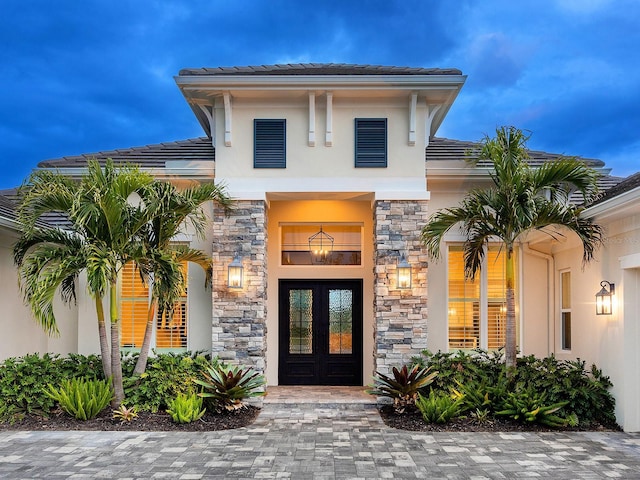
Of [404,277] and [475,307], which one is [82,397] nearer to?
[404,277]

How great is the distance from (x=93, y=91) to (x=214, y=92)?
101840 mm

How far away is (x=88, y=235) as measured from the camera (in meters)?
7.44

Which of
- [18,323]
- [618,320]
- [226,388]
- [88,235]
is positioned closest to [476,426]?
[618,320]

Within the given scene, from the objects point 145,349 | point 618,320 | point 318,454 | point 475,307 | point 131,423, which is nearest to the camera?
point 318,454

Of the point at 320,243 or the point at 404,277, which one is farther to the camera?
the point at 320,243

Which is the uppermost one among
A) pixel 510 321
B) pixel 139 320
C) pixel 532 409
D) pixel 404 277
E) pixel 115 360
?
pixel 404 277

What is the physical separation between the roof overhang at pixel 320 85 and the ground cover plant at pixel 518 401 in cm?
468

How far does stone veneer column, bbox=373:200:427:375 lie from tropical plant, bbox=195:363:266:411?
7.35 feet

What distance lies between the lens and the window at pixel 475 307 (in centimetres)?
954

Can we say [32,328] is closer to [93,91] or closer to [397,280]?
[397,280]

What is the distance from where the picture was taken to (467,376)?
26.7 ft

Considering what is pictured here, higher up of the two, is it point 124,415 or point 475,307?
point 475,307

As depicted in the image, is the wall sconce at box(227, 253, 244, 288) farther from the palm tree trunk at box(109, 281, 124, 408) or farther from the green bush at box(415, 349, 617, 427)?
the green bush at box(415, 349, 617, 427)

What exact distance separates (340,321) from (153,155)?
497 centimetres
